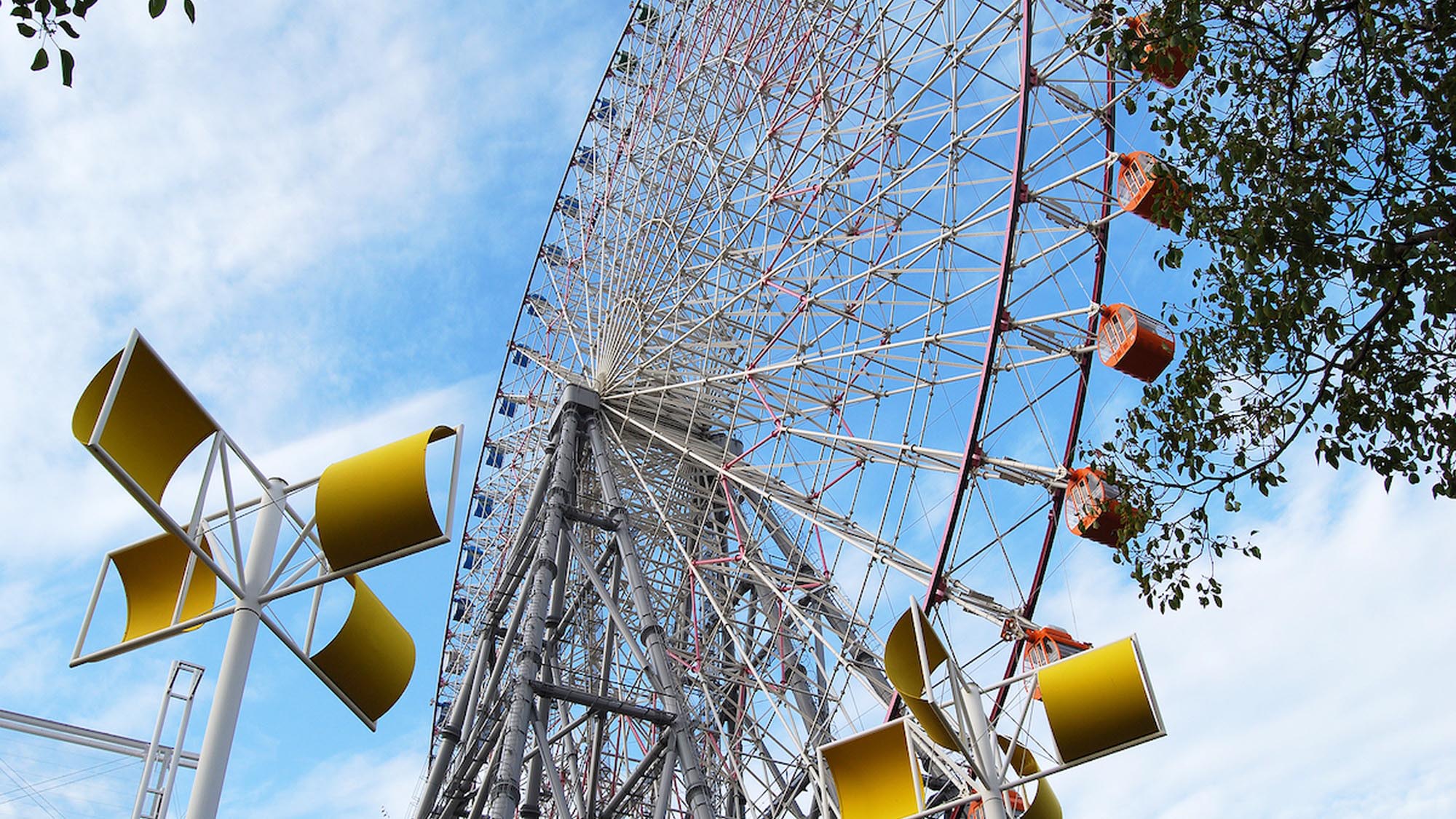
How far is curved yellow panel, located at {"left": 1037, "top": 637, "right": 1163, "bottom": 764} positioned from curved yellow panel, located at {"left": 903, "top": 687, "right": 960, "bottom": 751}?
0.88 metres

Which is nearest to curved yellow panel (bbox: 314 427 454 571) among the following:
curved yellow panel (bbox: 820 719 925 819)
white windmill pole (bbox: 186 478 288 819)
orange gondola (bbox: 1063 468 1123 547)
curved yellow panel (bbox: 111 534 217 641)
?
white windmill pole (bbox: 186 478 288 819)

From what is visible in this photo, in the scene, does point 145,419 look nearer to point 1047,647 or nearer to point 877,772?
point 877,772

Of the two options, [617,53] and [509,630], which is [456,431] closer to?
[509,630]

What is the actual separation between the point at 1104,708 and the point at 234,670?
689 centimetres

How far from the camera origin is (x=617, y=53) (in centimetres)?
2628

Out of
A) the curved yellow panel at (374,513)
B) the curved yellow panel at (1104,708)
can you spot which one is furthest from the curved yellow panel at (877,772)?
the curved yellow panel at (374,513)

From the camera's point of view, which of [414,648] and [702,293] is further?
[702,293]

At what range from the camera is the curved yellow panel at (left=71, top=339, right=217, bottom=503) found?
6.74 metres

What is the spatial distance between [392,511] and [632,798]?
12100 mm

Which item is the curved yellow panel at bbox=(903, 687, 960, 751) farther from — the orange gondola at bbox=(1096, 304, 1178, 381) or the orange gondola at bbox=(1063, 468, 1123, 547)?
the orange gondola at bbox=(1096, 304, 1178, 381)

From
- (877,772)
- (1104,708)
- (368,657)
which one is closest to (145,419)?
(368,657)

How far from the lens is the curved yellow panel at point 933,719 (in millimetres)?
10008

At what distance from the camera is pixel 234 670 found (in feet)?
23.6

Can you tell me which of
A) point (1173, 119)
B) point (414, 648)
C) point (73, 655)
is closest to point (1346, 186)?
point (1173, 119)
